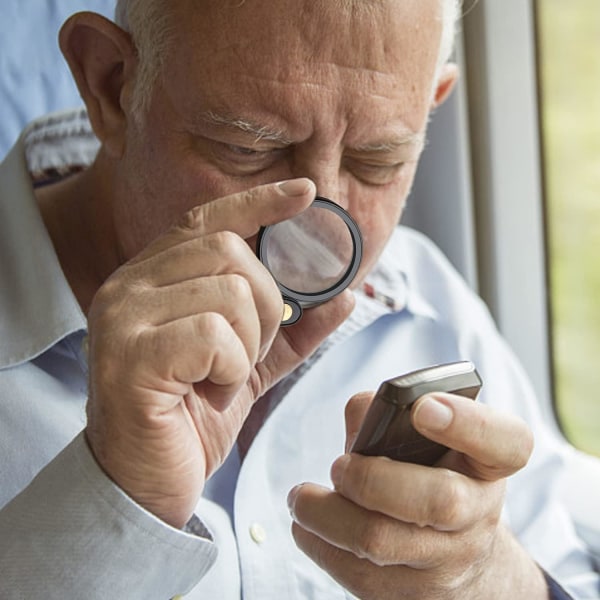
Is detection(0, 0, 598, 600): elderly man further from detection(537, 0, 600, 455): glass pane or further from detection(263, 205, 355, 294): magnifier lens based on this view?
detection(537, 0, 600, 455): glass pane

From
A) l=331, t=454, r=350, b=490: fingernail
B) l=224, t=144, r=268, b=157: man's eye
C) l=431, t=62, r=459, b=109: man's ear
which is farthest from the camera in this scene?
l=431, t=62, r=459, b=109: man's ear

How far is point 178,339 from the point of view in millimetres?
970

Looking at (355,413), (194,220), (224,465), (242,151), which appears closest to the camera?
(194,220)

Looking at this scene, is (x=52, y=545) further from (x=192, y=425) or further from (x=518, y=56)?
Result: (x=518, y=56)

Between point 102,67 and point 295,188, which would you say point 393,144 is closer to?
point 295,188

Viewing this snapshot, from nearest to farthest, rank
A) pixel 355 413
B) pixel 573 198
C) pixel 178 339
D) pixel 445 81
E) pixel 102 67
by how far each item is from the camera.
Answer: pixel 178 339, pixel 355 413, pixel 102 67, pixel 445 81, pixel 573 198

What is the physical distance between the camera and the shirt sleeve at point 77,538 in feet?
3.47

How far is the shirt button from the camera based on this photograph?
1.46 m

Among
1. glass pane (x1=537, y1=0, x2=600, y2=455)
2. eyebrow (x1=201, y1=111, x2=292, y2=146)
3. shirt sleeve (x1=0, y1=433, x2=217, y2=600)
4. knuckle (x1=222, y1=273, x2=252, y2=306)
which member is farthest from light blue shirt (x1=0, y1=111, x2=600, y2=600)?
eyebrow (x1=201, y1=111, x2=292, y2=146)

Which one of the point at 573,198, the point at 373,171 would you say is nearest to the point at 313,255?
the point at 373,171

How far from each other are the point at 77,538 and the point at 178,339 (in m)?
0.28

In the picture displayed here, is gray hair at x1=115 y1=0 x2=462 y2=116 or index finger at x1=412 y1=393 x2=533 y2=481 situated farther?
gray hair at x1=115 y1=0 x2=462 y2=116

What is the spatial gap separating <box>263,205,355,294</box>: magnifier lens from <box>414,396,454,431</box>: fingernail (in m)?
0.33

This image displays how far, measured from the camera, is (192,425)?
1.11m
